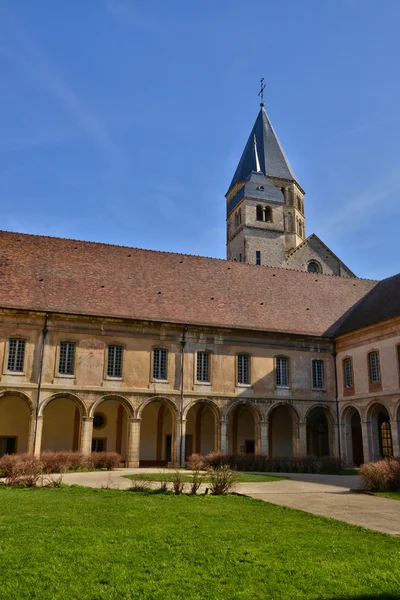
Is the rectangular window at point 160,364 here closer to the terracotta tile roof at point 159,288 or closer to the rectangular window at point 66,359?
the terracotta tile roof at point 159,288

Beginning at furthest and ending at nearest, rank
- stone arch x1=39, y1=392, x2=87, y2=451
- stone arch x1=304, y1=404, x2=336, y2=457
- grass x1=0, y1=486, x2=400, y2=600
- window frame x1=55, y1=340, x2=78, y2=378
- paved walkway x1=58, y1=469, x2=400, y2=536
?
stone arch x1=304, y1=404, x2=336, y2=457
stone arch x1=39, y1=392, x2=87, y2=451
window frame x1=55, y1=340, x2=78, y2=378
paved walkway x1=58, y1=469, x2=400, y2=536
grass x1=0, y1=486, x2=400, y2=600

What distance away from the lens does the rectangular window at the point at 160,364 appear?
1113 inches

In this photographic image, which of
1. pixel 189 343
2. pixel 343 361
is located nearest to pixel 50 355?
pixel 189 343

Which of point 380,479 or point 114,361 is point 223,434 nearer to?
point 114,361

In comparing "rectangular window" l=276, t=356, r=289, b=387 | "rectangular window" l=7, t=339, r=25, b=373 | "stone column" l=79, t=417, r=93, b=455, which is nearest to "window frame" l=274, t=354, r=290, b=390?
"rectangular window" l=276, t=356, r=289, b=387

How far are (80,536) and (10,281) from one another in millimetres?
20442

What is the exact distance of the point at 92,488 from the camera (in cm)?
1515

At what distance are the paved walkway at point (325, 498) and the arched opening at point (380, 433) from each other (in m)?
9.71

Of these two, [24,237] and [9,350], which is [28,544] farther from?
[24,237]

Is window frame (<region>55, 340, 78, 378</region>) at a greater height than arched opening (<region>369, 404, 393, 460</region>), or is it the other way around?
window frame (<region>55, 340, 78, 378</region>)

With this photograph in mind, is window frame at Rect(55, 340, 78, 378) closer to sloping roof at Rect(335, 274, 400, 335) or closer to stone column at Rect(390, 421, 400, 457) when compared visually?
sloping roof at Rect(335, 274, 400, 335)

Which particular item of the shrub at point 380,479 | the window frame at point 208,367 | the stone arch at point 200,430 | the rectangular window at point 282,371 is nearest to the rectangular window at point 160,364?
the window frame at point 208,367

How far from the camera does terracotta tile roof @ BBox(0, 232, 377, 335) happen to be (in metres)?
27.5

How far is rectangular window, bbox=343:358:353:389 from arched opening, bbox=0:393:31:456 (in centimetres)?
1724
